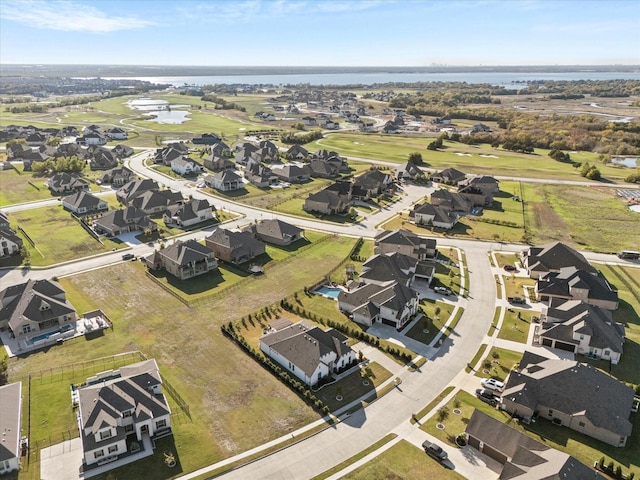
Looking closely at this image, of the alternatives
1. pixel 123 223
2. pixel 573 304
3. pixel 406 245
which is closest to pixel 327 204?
pixel 406 245

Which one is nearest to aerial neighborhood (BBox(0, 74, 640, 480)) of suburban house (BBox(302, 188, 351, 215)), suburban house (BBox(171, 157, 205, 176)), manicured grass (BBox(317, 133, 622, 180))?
suburban house (BBox(302, 188, 351, 215))

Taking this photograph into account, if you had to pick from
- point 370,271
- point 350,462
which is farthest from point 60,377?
point 370,271

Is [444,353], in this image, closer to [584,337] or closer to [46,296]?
[584,337]

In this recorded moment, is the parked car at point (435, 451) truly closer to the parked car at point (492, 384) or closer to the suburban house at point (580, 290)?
the parked car at point (492, 384)

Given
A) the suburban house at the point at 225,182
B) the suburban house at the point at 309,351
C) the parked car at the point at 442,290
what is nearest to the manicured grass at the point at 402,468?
the suburban house at the point at 309,351

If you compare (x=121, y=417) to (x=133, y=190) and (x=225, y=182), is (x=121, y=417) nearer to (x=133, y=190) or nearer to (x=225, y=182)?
(x=133, y=190)
